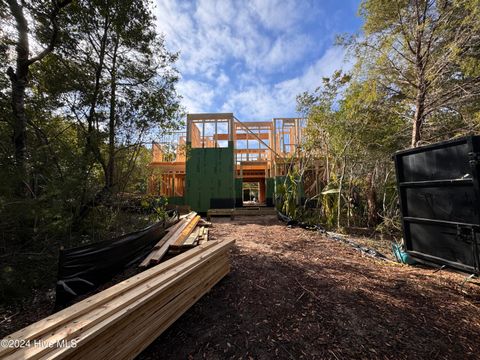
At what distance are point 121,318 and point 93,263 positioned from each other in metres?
2.00

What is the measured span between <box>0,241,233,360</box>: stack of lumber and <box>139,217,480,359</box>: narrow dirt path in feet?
0.72

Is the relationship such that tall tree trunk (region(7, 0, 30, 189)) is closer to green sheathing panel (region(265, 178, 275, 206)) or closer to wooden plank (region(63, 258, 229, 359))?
wooden plank (region(63, 258, 229, 359))

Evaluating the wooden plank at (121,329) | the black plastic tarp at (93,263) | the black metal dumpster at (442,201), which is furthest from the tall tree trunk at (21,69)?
the black metal dumpster at (442,201)

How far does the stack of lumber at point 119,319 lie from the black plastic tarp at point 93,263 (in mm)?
1295

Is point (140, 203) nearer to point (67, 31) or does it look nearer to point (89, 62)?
point (89, 62)

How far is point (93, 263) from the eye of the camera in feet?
9.93

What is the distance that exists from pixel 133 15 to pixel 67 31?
1.32 meters

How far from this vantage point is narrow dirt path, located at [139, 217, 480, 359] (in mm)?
1786

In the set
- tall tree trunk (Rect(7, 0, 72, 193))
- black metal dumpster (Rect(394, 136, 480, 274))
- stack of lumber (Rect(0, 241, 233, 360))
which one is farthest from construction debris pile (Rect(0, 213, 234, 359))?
tall tree trunk (Rect(7, 0, 72, 193))

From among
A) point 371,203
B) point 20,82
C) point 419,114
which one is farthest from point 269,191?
point 20,82

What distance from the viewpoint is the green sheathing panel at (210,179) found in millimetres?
10750

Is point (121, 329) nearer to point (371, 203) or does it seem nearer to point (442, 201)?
point (442, 201)

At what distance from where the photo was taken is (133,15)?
4.50 metres

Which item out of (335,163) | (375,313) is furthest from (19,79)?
(335,163)
